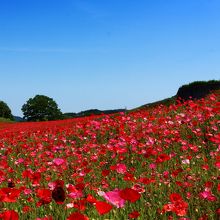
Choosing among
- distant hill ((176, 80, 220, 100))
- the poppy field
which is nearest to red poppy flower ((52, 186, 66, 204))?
the poppy field

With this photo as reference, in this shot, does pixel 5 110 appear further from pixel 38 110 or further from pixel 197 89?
pixel 197 89

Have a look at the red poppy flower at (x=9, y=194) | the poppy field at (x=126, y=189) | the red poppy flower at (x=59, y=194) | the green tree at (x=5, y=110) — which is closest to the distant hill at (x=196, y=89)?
the poppy field at (x=126, y=189)

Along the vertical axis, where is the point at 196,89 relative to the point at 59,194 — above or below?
above

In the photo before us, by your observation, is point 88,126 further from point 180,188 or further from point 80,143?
point 180,188

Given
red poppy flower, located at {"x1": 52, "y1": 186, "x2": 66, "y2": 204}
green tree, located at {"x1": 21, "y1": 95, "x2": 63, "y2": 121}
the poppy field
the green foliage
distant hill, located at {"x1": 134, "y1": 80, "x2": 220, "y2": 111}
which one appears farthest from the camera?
green tree, located at {"x1": 21, "y1": 95, "x2": 63, "y2": 121}

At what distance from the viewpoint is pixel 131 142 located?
25.7 ft

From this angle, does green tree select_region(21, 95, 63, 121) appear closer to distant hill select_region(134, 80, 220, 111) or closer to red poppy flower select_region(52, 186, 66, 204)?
distant hill select_region(134, 80, 220, 111)

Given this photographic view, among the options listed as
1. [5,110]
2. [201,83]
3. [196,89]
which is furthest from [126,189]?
[5,110]

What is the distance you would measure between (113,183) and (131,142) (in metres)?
2.32

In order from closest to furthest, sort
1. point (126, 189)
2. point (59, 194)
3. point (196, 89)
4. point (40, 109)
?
point (126, 189) < point (59, 194) < point (196, 89) < point (40, 109)

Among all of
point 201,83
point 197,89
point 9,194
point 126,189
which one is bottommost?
point 9,194

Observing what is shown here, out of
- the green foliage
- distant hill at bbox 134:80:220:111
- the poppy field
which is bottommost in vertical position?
the poppy field

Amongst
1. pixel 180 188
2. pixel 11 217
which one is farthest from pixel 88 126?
pixel 11 217

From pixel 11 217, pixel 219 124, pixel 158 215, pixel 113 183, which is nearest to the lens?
pixel 11 217
